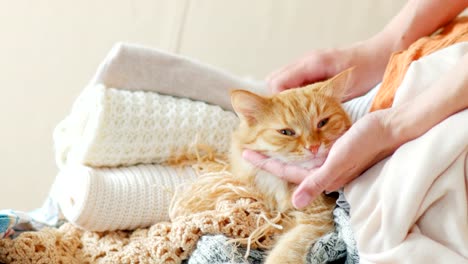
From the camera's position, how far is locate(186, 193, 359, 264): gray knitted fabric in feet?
2.88

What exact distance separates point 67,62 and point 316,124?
0.89 metres

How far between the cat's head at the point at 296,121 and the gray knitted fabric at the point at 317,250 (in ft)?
0.37

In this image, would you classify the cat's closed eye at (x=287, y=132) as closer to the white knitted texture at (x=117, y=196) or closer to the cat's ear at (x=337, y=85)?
the cat's ear at (x=337, y=85)

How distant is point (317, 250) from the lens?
34.8 inches


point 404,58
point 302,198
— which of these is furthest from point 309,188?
point 404,58

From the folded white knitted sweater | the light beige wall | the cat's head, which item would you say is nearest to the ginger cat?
the cat's head

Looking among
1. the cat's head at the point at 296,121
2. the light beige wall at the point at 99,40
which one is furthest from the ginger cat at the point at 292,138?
the light beige wall at the point at 99,40

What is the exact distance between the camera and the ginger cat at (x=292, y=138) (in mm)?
952

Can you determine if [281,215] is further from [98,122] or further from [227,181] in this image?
[98,122]

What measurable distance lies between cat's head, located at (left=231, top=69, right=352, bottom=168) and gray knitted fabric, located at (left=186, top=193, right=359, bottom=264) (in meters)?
0.11

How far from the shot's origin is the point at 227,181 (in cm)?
103

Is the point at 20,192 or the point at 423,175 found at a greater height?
the point at 423,175

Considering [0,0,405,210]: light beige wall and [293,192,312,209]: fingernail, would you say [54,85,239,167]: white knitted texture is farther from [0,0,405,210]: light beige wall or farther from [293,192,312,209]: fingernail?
[0,0,405,210]: light beige wall

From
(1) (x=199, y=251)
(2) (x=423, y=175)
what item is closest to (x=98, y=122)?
(1) (x=199, y=251)
